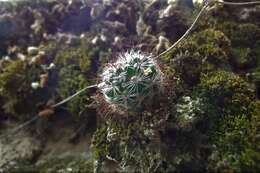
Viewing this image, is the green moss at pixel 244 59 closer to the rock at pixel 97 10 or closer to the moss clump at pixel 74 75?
the moss clump at pixel 74 75

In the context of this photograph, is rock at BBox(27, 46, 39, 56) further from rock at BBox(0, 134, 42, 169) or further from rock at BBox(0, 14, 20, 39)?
rock at BBox(0, 134, 42, 169)

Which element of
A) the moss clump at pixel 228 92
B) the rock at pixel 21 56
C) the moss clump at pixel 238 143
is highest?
the rock at pixel 21 56

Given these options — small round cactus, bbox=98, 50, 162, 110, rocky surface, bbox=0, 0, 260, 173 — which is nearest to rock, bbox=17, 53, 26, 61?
rocky surface, bbox=0, 0, 260, 173

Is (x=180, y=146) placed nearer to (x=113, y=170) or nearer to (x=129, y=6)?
(x=113, y=170)

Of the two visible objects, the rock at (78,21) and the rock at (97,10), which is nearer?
the rock at (97,10)

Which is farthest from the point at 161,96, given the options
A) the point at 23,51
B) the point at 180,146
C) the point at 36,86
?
the point at 23,51

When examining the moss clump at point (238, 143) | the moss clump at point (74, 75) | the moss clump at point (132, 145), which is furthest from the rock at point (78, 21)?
the moss clump at point (238, 143)
